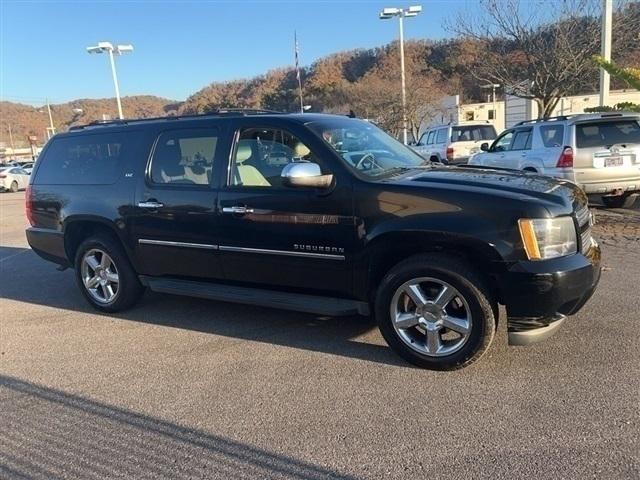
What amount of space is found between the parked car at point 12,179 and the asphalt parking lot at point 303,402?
28.6 m

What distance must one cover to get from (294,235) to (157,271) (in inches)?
66.3

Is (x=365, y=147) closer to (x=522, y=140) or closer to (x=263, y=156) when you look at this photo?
(x=263, y=156)

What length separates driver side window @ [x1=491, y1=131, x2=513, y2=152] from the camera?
37.5 feet

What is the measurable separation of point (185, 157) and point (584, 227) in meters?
3.36

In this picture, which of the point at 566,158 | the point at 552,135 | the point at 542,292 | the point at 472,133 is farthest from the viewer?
the point at 472,133

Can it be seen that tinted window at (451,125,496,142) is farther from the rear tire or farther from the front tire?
the front tire

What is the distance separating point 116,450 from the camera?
3.14m

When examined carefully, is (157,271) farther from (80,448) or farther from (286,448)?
(286,448)

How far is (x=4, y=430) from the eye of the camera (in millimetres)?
3459

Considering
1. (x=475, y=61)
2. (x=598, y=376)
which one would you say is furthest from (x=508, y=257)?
(x=475, y=61)

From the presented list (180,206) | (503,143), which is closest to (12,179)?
(503,143)

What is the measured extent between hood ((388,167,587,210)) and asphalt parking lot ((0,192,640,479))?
3.76 feet

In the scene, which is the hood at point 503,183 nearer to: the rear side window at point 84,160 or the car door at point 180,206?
the car door at point 180,206

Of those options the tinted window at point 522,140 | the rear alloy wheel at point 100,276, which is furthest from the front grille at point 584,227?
the tinted window at point 522,140
